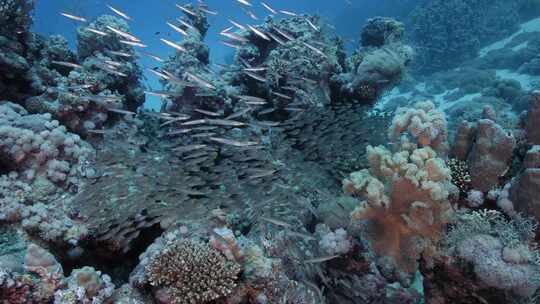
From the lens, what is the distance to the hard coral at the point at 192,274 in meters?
4.70

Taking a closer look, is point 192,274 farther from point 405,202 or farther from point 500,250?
point 500,250

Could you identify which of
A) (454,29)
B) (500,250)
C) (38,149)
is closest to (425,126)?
(500,250)

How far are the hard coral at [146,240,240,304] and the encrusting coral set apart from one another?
210 centimetres

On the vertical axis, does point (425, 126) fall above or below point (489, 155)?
above

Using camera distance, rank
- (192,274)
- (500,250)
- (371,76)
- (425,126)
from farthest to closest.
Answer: (371,76) < (425,126) < (192,274) < (500,250)

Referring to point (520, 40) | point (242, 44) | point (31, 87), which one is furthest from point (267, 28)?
point (520, 40)

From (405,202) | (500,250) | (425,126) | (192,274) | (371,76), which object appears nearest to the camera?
(500,250)

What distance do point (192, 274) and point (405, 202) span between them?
10.4ft

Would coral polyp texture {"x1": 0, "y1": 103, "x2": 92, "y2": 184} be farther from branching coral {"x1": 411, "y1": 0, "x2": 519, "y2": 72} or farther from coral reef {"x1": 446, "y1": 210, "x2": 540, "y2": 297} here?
branching coral {"x1": 411, "y1": 0, "x2": 519, "y2": 72}

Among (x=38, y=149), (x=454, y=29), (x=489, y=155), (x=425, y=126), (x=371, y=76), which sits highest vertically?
(x=454, y=29)

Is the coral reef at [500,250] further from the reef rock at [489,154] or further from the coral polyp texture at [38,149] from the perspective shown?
the coral polyp texture at [38,149]

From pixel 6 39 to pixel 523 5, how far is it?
35688mm

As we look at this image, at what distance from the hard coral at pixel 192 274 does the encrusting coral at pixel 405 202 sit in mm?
2101

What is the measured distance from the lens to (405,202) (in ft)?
17.8
